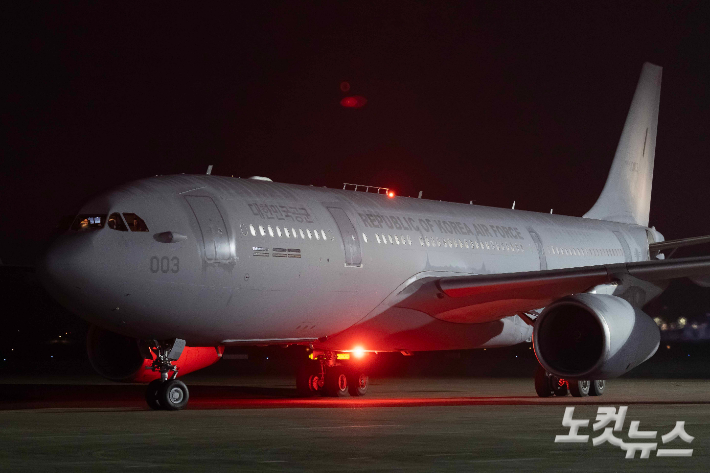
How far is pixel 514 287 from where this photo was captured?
2248cm

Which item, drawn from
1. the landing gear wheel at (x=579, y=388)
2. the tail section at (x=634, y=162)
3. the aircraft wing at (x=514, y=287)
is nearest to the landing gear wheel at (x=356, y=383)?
the aircraft wing at (x=514, y=287)

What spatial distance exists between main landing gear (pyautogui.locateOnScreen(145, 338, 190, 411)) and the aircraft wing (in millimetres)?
5457

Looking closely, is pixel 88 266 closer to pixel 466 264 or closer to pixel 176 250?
pixel 176 250

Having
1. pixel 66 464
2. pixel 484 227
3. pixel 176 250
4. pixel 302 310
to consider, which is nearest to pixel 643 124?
pixel 484 227

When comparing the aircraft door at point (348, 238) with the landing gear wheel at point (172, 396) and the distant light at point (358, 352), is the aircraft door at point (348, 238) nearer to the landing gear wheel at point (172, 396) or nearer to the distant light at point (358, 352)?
the distant light at point (358, 352)

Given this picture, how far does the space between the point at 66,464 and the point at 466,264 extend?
15.5 meters

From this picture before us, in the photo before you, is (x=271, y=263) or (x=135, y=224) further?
(x=271, y=263)

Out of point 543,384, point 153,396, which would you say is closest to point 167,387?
point 153,396

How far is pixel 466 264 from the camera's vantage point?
25203 mm

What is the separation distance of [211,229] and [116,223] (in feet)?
5.20

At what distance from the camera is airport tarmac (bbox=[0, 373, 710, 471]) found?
1070 centimetres

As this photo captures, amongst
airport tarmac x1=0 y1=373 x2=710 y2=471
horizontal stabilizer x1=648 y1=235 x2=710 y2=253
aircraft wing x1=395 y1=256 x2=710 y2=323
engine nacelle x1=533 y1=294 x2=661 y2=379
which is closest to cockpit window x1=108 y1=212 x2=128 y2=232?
airport tarmac x1=0 y1=373 x2=710 y2=471

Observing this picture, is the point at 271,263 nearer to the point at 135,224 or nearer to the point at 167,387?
the point at 135,224

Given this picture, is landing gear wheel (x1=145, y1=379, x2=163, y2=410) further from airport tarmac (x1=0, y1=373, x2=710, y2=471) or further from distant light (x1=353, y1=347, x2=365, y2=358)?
distant light (x1=353, y1=347, x2=365, y2=358)
